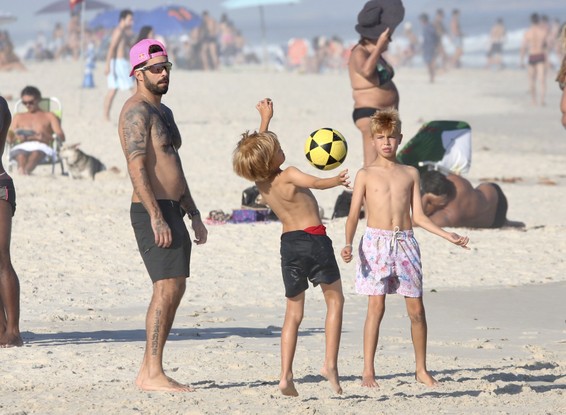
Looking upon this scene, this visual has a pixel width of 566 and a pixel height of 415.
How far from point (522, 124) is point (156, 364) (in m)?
18.7

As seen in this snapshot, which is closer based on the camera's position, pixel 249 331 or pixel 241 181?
pixel 249 331

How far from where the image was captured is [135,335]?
7.34m

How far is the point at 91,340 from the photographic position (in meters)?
7.13

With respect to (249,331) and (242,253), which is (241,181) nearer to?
(242,253)

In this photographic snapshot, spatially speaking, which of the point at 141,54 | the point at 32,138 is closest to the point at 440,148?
the point at 32,138

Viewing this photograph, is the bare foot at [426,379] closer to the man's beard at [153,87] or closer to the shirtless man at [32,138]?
the man's beard at [153,87]

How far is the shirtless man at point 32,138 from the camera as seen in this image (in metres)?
15.1

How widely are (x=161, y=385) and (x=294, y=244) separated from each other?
0.86m

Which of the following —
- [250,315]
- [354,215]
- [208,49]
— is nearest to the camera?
[354,215]

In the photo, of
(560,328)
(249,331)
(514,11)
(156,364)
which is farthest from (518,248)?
(514,11)

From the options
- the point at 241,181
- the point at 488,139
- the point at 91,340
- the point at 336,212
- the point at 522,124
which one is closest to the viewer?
the point at 91,340

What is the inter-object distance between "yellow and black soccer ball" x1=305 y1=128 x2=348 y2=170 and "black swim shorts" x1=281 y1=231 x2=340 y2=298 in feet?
1.14

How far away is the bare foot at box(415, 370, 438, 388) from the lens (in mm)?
6031

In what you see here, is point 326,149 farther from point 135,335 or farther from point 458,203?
point 458,203
